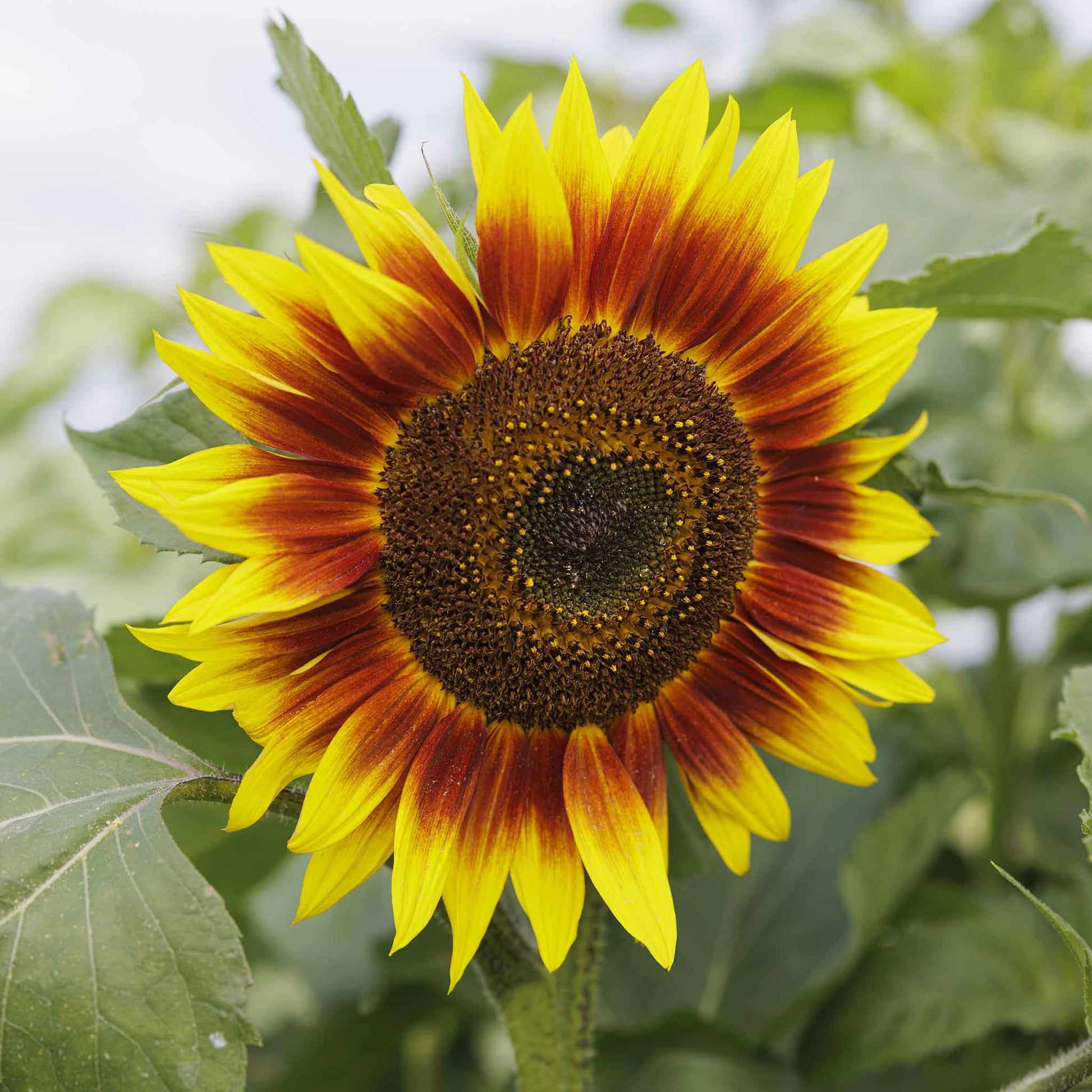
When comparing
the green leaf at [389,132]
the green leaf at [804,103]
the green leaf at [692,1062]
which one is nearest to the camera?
the green leaf at [389,132]

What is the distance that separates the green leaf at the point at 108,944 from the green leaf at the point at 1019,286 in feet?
2.32

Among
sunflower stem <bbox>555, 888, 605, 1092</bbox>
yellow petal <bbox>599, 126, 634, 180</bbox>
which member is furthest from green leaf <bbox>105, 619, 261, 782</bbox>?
yellow petal <bbox>599, 126, 634, 180</bbox>

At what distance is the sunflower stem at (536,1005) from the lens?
0.92 m

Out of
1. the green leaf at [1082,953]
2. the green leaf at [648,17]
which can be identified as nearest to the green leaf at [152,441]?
the green leaf at [1082,953]

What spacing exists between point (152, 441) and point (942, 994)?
3.19ft

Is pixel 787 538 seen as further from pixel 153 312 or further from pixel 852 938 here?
pixel 153 312

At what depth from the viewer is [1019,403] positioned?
5.24 feet

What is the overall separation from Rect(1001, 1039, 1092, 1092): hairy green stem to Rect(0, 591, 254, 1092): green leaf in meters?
0.54

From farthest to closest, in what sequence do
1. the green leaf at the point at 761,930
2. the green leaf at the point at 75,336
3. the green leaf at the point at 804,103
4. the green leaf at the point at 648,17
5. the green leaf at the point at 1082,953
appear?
the green leaf at the point at 75,336 → the green leaf at the point at 648,17 → the green leaf at the point at 804,103 → the green leaf at the point at 761,930 → the green leaf at the point at 1082,953

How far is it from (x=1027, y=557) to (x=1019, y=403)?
361 millimetres

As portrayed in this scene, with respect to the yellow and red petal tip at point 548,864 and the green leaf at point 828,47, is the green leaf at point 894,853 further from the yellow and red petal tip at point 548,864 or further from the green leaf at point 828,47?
the green leaf at point 828,47

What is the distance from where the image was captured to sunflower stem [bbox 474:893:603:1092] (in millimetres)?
918

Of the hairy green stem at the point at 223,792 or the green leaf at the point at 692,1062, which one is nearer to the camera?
the hairy green stem at the point at 223,792

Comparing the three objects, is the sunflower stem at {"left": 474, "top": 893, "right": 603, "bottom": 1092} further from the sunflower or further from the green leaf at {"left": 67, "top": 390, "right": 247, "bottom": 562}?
the green leaf at {"left": 67, "top": 390, "right": 247, "bottom": 562}
